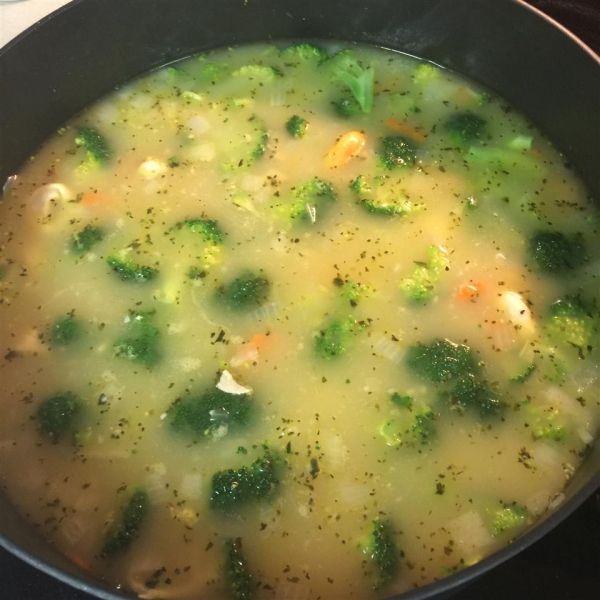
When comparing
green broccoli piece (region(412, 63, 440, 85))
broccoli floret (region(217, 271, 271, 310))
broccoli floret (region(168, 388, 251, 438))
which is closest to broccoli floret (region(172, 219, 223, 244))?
broccoli floret (region(217, 271, 271, 310))

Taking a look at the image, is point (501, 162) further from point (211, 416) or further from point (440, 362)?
point (211, 416)

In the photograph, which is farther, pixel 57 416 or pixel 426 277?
pixel 426 277

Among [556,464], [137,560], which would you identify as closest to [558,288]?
[556,464]

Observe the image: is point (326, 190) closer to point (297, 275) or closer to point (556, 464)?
point (297, 275)

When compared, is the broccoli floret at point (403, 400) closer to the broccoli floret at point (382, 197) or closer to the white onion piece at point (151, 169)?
the broccoli floret at point (382, 197)

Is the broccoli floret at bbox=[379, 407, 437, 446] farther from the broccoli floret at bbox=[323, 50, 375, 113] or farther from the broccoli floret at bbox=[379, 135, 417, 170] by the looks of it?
the broccoli floret at bbox=[323, 50, 375, 113]

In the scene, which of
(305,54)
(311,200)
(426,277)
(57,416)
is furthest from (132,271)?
(305,54)

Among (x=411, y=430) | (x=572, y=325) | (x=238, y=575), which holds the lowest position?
(x=238, y=575)
